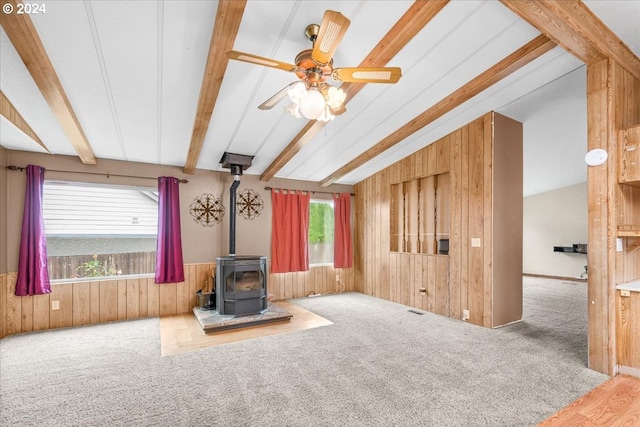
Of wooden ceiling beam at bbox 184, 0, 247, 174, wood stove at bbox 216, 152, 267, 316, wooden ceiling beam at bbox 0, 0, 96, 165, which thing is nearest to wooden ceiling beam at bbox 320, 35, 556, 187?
wood stove at bbox 216, 152, 267, 316

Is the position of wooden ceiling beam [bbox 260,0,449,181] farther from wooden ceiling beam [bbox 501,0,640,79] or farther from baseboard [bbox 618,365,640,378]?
baseboard [bbox 618,365,640,378]

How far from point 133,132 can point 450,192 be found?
4.31 metres

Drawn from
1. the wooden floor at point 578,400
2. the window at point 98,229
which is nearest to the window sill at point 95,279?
the window at point 98,229

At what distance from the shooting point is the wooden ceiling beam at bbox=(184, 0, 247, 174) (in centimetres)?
197

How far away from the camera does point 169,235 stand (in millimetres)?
4613

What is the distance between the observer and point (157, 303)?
15.3 feet

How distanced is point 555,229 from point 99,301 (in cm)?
1033

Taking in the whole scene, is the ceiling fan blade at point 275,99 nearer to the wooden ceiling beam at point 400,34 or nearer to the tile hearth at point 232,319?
the wooden ceiling beam at point 400,34

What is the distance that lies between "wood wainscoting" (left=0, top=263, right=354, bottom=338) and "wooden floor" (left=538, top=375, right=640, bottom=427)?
A: 13.6 ft

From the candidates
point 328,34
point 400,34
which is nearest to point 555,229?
point 400,34

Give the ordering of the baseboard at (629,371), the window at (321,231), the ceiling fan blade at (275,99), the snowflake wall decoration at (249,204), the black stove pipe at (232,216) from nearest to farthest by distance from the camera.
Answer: the ceiling fan blade at (275,99) → the baseboard at (629,371) → the black stove pipe at (232,216) → the snowflake wall decoration at (249,204) → the window at (321,231)

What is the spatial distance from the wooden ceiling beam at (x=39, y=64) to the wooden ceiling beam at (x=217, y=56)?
111cm

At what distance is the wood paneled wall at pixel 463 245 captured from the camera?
395 centimetres

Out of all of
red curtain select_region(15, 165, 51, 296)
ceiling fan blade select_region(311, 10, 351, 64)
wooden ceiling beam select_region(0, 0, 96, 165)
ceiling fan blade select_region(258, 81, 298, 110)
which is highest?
wooden ceiling beam select_region(0, 0, 96, 165)
